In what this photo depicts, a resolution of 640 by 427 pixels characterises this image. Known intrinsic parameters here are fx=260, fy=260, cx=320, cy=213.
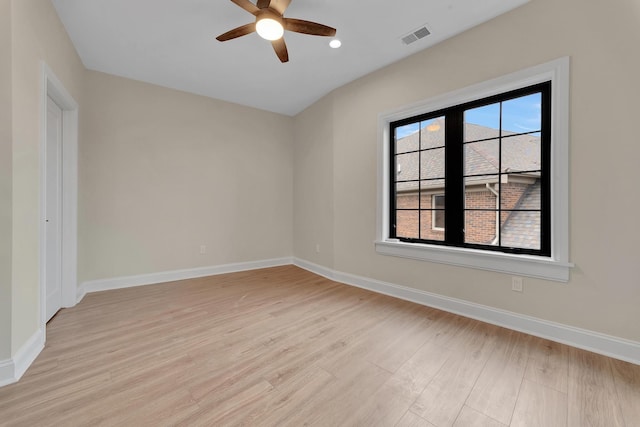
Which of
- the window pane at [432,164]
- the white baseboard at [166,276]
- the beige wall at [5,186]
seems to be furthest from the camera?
the white baseboard at [166,276]

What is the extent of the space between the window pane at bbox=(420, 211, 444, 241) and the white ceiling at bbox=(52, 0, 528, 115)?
6.14 ft

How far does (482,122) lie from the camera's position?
8.68 ft

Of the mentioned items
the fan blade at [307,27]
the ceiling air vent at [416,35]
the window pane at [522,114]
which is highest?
the ceiling air vent at [416,35]

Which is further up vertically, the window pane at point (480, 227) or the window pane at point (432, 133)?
the window pane at point (432, 133)

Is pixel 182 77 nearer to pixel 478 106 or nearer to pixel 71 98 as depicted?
pixel 71 98

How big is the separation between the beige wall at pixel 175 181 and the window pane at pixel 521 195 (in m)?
3.50

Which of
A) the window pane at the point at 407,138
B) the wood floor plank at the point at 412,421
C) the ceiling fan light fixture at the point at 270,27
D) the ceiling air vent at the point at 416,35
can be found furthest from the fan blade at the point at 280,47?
the wood floor plank at the point at 412,421

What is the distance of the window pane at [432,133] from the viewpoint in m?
2.95

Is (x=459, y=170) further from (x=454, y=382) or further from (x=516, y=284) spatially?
(x=454, y=382)

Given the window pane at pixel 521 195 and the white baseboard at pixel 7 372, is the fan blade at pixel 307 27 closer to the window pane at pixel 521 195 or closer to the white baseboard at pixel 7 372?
the window pane at pixel 521 195

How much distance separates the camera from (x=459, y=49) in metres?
2.65

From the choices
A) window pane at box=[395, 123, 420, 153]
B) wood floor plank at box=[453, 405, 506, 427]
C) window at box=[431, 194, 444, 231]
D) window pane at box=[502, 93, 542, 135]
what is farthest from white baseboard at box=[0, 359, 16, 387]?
window pane at box=[502, 93, 542, 135]

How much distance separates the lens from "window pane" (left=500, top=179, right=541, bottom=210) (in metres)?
2.33

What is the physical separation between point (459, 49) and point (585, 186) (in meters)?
1.72
